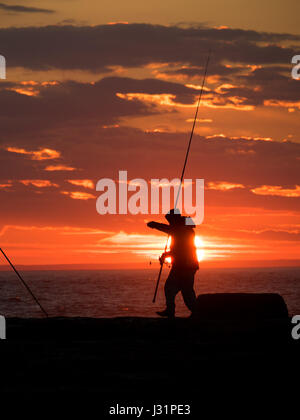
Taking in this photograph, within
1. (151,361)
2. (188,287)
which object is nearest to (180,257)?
(188,287)

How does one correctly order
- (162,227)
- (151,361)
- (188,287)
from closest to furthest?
(151,361), (188,287), (162,227)

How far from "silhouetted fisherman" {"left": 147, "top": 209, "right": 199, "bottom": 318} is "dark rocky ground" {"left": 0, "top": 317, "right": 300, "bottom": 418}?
1.46m

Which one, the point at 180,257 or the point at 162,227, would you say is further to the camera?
the point at 162,227

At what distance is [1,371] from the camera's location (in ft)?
26.0

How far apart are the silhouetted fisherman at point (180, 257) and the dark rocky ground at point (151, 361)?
4.80 ft

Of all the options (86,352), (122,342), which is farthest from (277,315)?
(86,352)

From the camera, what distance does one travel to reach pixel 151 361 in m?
8.49

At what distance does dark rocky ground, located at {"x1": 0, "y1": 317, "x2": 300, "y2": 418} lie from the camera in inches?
272

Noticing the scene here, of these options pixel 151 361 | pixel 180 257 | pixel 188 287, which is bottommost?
pixel 151 361

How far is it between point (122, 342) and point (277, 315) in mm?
2667

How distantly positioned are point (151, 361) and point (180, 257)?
527 centimetres

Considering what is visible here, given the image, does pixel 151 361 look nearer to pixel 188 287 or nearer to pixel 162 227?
pixel 188 287
